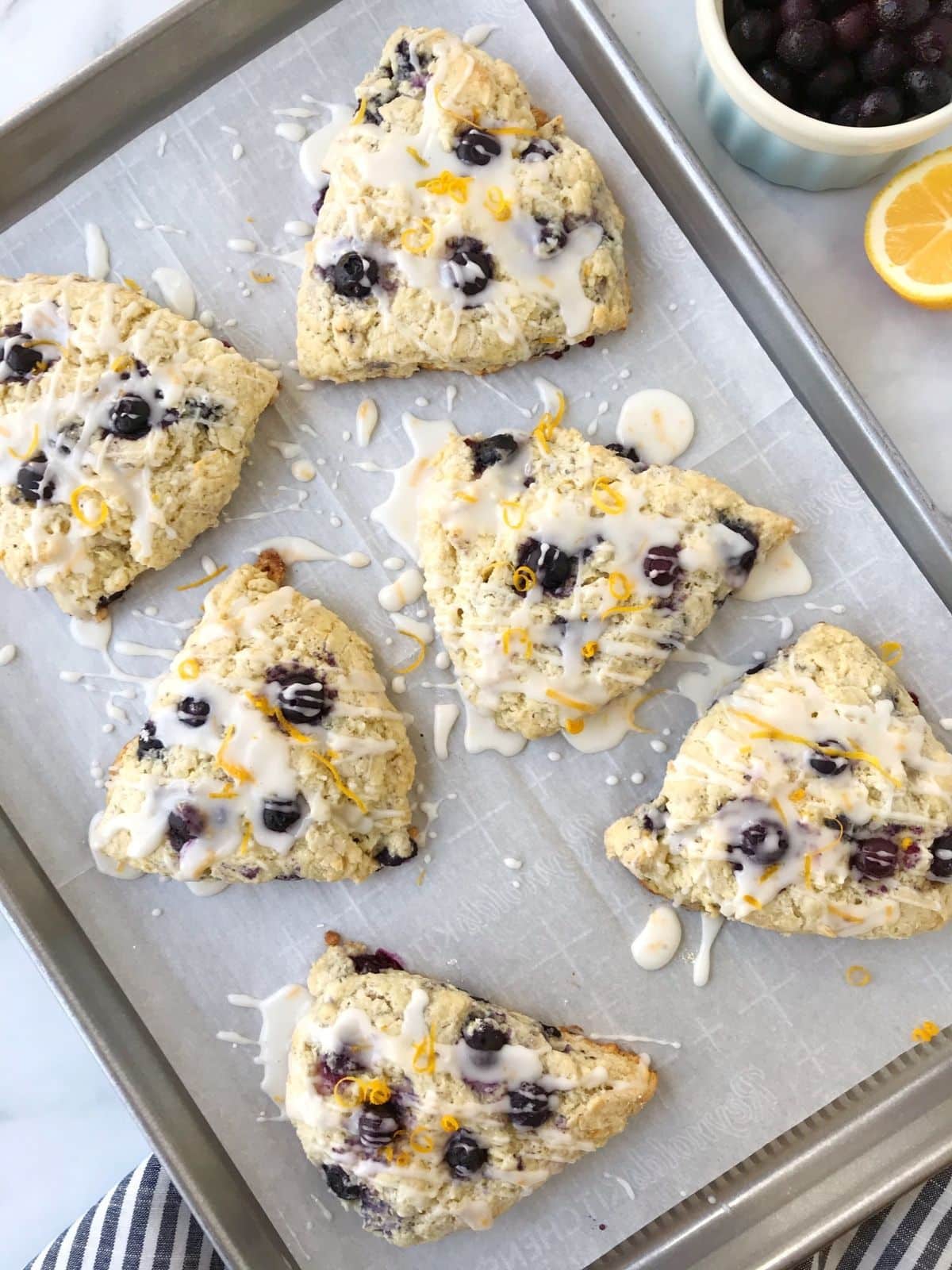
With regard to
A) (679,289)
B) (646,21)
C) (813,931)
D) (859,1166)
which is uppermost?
(646,21)

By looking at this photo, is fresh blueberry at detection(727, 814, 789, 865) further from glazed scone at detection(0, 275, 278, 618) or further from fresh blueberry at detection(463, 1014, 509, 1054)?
glazed scone at detection(0, 275, 278, 618)

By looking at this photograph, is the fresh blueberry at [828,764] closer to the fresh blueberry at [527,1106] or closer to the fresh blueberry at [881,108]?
the fresh blueberry at [527,1106]

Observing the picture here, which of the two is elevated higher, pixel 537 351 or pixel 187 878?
pixel 537 351

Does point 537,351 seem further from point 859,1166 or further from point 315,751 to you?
point 859,1166

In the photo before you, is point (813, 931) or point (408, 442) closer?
point (813, 931)

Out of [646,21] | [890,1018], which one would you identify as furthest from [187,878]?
[646,21]

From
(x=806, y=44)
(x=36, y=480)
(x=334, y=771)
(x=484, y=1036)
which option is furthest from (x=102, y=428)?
(x=806, y=44)

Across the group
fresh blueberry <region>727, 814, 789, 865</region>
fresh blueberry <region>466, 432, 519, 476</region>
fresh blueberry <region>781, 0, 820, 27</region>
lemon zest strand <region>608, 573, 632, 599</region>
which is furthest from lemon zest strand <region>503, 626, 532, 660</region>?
fresh blueberry <region>781, 0, 820, 27</region>
